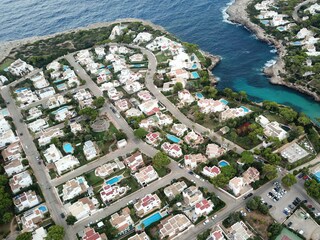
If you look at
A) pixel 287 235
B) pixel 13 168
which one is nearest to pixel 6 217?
pixel 13 168

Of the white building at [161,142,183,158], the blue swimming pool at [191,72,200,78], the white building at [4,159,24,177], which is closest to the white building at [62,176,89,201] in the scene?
the white building at [4,159,24,177]

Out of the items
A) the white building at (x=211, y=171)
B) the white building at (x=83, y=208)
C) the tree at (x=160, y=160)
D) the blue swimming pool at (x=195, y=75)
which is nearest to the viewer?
the white building at (x=83, y=208)

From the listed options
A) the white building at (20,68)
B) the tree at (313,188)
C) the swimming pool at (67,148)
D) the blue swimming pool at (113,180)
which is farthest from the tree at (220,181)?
the white building at (20,68)

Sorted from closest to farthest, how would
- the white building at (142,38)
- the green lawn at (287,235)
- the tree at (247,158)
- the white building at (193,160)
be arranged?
the green lawn at (287,235), the tree at (247,158), the white building at (193,160), the white building at (142,38)

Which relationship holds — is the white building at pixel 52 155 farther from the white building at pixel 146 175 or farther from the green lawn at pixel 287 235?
the green lawn at pixel 287 235

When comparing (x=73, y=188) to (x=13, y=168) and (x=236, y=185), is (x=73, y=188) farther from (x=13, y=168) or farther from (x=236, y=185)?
(x=236, y=185)

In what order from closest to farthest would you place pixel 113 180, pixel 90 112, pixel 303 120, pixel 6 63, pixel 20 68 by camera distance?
pixel 113 180, pixel 303 120, pixel 90 112, pixel 20 68, pixel 6 63
